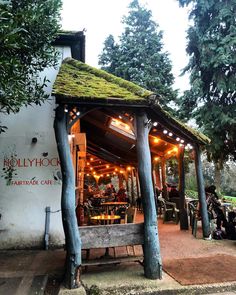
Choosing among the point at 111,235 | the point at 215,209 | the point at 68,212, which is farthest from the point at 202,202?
the point at 68,212

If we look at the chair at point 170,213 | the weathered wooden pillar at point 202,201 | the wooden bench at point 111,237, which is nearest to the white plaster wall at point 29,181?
the wooden bench at point 111,237

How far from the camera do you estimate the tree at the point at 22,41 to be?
353cm

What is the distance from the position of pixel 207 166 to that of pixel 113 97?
26568 millimetres

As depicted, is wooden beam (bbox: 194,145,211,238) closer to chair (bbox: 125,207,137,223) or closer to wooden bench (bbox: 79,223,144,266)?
chair (bbox: 125,207,137,223)

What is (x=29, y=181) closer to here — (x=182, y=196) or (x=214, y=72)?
(x=182, y=196)

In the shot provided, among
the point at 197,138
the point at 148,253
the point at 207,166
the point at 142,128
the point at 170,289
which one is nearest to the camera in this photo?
the point at 170,289

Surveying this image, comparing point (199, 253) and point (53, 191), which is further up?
point (53, 191)

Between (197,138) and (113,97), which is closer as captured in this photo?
(113,97)

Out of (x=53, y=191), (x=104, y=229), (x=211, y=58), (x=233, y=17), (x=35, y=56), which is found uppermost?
(x=233, y=17)

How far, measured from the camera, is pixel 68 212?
455 cm

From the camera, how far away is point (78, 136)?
7910 mm

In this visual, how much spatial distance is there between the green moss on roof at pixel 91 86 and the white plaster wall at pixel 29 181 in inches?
58.1

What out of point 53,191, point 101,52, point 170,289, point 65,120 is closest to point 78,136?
point 53,191

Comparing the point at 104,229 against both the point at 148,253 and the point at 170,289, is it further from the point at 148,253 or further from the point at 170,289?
the point at 170,289
